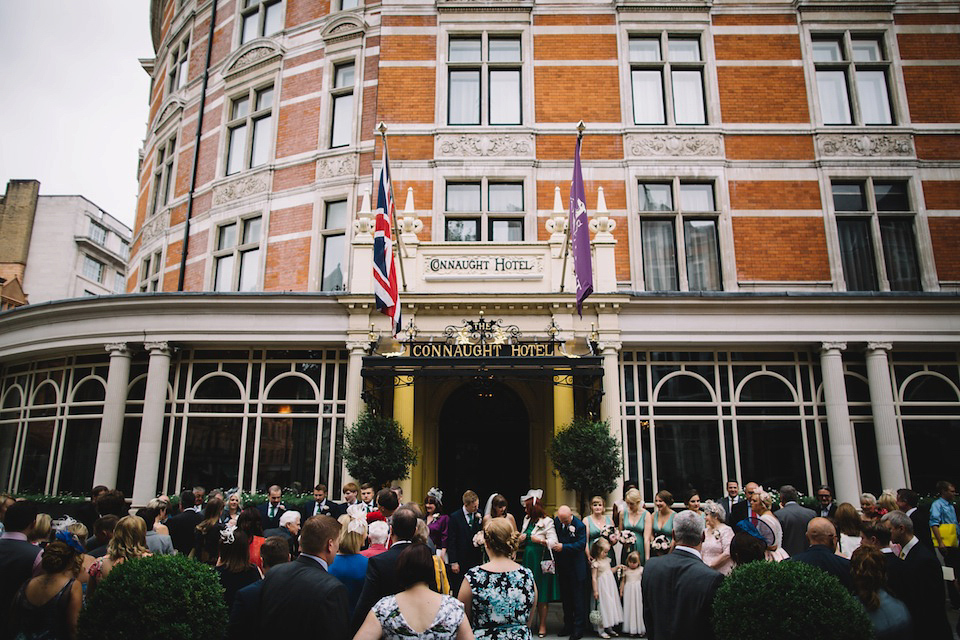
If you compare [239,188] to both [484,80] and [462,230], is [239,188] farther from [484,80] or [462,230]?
[484,80]

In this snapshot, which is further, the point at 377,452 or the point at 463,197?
the point at 463,197

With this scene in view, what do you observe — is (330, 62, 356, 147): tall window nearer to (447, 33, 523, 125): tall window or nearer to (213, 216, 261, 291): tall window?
(447, 33, 523, 125): tall window

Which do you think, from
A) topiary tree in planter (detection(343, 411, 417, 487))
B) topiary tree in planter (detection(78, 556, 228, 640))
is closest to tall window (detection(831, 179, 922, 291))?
topiary tree in planter (detection(343, 411, 417, 487))

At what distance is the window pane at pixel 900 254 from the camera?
15.6 metres

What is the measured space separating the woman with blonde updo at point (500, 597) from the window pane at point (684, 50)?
1633 cm

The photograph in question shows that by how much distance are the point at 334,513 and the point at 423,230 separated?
8.13 meters

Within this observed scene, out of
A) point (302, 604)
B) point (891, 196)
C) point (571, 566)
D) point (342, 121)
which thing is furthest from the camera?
point (342, 121)

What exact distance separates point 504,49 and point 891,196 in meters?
10.9

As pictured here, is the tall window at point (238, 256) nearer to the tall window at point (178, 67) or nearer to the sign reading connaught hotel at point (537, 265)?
the sign reading connaught hotel at point (537, 265)

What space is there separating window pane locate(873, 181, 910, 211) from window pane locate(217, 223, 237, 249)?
17899 mm

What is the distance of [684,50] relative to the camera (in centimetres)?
1733

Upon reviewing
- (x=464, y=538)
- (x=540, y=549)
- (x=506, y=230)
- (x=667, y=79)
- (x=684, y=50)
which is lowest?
(x=540, y=549)

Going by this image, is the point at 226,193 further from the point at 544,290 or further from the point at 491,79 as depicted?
the point at 544,290

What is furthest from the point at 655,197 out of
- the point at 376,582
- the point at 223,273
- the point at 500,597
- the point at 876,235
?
the point at 500,597
